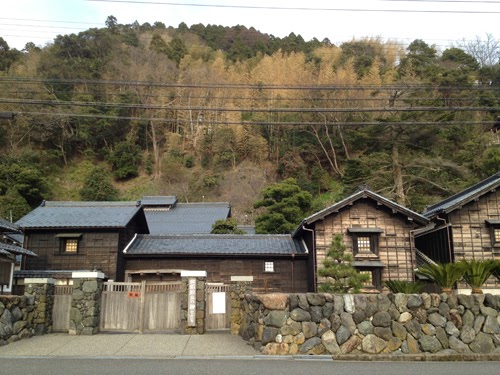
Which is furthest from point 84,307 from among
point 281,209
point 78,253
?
point 281,209

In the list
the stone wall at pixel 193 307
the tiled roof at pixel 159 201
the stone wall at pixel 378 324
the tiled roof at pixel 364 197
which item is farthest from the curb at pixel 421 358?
the tiled roof at pixel 159 201

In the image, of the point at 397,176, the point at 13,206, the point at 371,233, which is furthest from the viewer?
the point at 13,206

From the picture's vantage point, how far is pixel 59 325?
13.6m

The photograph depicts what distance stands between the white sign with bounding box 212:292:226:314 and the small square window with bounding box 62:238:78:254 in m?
11.5

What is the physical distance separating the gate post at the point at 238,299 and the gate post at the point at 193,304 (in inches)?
36.4

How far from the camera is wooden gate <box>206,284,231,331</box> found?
13734 millimetres

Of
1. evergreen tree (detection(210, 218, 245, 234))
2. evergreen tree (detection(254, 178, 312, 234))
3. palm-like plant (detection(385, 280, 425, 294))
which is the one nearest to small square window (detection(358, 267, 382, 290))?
palm-like plant (detection(385, 280, 425, 294))

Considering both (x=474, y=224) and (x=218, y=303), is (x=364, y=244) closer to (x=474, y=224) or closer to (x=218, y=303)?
(x=474, y=224)

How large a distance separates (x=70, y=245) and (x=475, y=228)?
20.3 metres

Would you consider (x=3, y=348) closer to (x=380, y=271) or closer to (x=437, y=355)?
(x=437, y=355)

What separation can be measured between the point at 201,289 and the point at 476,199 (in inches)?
579

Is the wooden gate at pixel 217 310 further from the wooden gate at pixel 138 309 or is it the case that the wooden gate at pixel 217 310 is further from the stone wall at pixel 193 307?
the wooden gate at pixel 138 309

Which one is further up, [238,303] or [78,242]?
[78,242]

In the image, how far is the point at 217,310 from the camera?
13.8 metres
